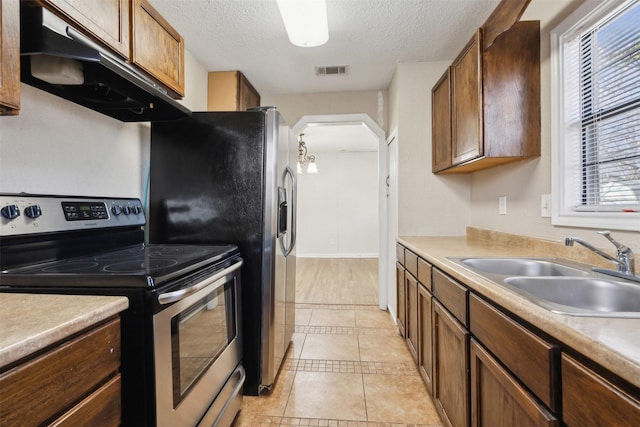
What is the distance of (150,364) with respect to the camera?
0.91 metres

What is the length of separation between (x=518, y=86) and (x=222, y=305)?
1974 millimetres

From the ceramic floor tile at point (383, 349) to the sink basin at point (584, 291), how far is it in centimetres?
132

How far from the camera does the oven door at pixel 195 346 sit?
0.96 metres

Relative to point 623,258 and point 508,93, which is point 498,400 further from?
point 508,93

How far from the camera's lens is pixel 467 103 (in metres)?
1.87

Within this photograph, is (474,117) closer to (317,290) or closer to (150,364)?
(150,364)

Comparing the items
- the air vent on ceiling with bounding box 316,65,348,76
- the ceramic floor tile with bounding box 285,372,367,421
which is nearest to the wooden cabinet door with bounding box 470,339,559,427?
the ceramic floor tile with bounding box 285,372,367,421

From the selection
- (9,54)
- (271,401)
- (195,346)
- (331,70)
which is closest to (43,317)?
(195,346)

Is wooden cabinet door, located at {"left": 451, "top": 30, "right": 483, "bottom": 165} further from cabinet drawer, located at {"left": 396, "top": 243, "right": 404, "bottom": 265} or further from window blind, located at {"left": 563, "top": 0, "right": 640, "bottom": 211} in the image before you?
cabinet drawer, located at {"left": 396, "top": 243, "right": 404, "bottom": 265}

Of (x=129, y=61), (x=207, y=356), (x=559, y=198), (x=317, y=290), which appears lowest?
(x=317, y=290)

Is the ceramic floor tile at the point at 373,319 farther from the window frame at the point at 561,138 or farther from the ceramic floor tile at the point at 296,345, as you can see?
the window frame at the point at 561,138

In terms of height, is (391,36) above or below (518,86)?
above

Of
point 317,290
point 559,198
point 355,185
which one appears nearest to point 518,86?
point 559,198

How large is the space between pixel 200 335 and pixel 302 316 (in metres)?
1.95
